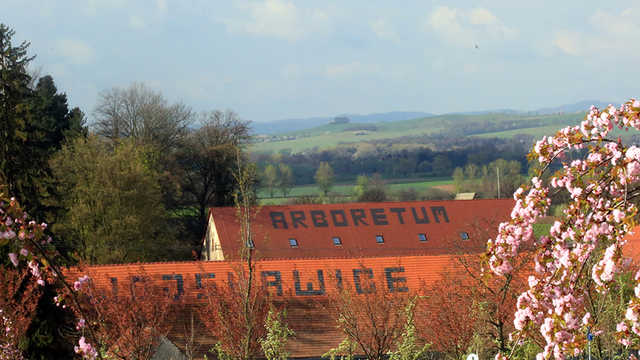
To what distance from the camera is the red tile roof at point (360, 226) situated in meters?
49.0

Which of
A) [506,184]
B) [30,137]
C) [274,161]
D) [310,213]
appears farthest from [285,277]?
[274,161]

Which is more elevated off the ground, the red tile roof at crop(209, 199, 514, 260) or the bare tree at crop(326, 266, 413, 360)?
the bare tree at crop(326, 266, 413, 360)

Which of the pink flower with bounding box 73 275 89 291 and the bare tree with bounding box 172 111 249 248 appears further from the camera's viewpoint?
the bare tree with bounding box 172 111 249 248

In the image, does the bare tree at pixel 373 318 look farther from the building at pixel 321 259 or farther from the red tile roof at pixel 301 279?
the red tile roof at pixel 301 279

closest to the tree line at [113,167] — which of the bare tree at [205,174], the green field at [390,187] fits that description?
the bare tree at [205,174]

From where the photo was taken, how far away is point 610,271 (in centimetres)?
669

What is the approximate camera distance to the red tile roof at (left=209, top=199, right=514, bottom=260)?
1928 inches

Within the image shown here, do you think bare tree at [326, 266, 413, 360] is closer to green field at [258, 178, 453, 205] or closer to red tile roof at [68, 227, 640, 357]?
red tile roof at [68, 227, 640, 357]

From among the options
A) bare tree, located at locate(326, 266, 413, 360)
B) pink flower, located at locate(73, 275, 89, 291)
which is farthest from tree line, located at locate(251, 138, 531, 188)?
pink flower, located at locate(73, 275, 89, 291)

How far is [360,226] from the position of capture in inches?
2007

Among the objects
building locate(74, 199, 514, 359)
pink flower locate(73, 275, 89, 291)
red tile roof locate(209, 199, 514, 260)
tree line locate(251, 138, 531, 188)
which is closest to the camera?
pink flower locate(73, 275, 89, 291)

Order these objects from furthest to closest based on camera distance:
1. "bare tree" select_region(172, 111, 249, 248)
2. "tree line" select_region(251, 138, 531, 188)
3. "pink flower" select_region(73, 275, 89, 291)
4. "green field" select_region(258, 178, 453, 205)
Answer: "tree line" select_region(251, 138, 531, 188) < "green field" select_region(258, 178, 453, 205) < "bare tree" select_region(172, 111, 249, 248) < "pink flower" select_region(73, 275, 89, 291)

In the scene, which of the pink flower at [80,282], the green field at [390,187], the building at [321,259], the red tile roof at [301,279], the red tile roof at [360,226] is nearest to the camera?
the pink flower at [80,282]

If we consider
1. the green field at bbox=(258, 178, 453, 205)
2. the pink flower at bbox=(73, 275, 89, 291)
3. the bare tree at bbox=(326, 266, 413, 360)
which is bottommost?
the green field at bbox=(258, 178, 453, 205)
